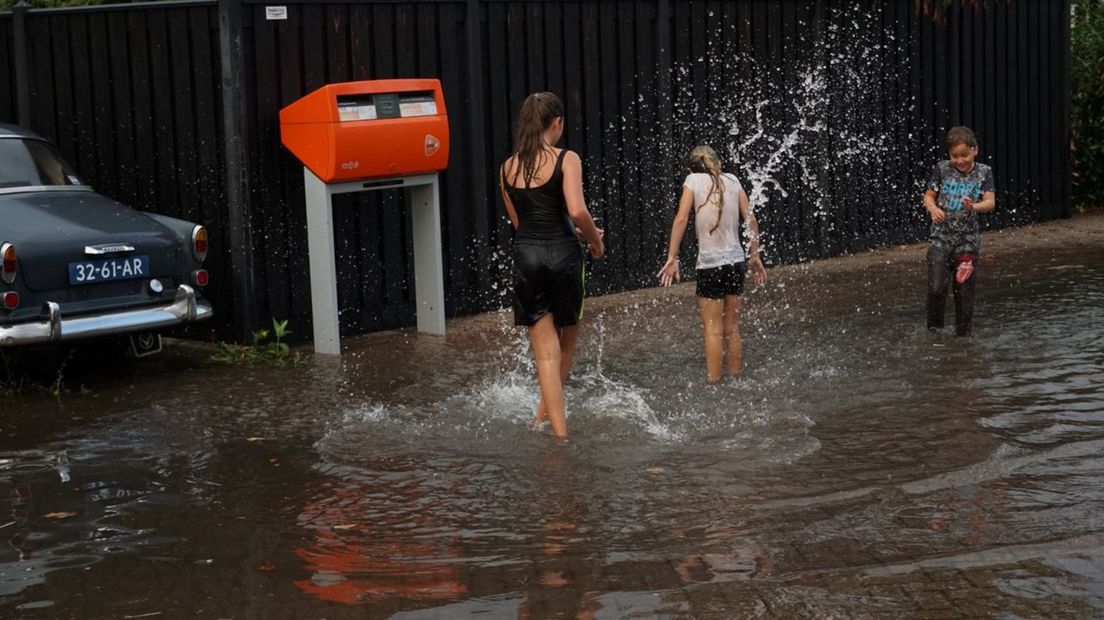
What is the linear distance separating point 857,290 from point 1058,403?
473cm

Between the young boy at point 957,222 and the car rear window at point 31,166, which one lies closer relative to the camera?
the car rear window at point 31,166

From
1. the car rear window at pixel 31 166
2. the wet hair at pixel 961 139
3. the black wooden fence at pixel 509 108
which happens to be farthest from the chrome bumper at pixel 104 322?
the wet hair at pixel 961 139

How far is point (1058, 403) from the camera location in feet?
29.2

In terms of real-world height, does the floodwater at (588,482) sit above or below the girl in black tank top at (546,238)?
below

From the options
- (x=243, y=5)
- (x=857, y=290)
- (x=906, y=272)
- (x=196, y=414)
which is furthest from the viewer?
(x=906, y=272)

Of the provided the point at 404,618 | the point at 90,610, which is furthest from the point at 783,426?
the point at 90,610

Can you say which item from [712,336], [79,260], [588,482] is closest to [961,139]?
[712,336]

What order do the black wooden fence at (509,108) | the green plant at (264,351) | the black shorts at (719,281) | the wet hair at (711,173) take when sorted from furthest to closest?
the black wooden fence at (509,108) → the green plant at (264,351) → the black shorts at (719,281) → the wet hair at (711,173)

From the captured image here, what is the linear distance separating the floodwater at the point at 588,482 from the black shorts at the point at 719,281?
1.88 feet

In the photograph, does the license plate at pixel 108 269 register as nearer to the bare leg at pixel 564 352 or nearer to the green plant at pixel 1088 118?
the bare leg at pixel 564 352

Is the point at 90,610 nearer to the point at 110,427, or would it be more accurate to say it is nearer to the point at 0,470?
the point at 0,470

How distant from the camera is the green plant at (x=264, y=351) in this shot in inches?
442

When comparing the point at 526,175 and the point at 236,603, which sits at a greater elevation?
the point at 526,175

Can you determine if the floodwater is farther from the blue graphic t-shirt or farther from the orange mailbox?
the orange mailbox
